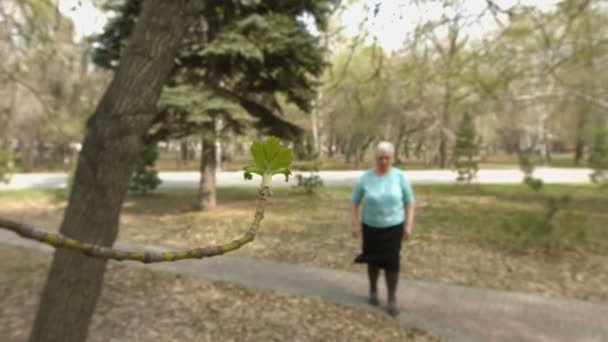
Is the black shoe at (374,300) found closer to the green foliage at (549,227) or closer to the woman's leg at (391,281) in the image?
the woman's leg at (391,281)

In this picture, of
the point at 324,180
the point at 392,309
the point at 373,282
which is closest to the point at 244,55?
the point at 373,282

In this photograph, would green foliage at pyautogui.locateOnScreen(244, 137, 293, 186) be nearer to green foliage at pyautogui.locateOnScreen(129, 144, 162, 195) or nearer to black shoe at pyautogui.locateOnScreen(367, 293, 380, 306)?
black shoe at pyautogui.locateOnScreen(367, 293, 380, 306)

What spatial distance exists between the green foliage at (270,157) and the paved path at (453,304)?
4.19 meters

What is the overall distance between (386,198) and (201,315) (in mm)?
2234

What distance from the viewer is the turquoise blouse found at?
14.4ft

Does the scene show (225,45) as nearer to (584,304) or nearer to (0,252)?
(0,252)

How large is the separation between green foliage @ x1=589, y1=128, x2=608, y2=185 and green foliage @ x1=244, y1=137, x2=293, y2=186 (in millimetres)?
15541

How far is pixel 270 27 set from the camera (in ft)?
33.2

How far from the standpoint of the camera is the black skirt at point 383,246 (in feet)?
14.7

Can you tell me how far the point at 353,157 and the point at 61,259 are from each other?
44818mm

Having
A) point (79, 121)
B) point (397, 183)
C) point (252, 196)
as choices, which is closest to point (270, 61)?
point (252, 196)

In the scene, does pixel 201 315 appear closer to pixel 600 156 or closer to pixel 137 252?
pixel 137 252

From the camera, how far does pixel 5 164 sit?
682 inches

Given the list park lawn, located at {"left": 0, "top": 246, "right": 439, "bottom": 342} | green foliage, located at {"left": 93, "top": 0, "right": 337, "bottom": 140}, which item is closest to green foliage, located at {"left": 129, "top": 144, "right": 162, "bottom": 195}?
green foliage, located at {"left": 93, "top": 0, "right": 337, "bottom": 140}
